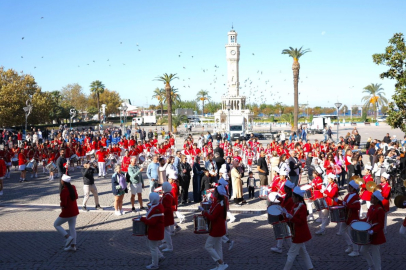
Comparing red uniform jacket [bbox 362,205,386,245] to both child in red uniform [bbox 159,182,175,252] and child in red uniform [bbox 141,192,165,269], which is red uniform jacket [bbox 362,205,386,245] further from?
child in red uniform [bbox 159,182,175,252]

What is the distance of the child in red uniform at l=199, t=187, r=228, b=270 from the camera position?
7.37 meters

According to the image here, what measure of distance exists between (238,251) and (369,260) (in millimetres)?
2915

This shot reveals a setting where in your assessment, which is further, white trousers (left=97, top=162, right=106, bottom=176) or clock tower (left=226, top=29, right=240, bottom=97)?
clock tower (left=226, top=29, right=240, bottom=97)

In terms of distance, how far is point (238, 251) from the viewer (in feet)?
29.2

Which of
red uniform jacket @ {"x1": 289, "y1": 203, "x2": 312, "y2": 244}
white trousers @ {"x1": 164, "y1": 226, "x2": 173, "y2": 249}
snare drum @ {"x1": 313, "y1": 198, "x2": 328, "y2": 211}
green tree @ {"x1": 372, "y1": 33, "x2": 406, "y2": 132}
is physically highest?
green tree @ {"x1": 372, "y1": 33, "x2": 406, "y2": 132}

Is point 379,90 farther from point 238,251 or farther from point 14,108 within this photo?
point 238,251

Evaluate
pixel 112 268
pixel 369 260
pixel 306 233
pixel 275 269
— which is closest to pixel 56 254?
pixel 112 268

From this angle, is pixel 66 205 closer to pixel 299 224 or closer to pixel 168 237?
pixel 168 237

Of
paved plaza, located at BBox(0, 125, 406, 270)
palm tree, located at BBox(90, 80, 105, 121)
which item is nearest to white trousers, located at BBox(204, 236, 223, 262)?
paved plaza, located at BBox(0, 125, 406, 270)

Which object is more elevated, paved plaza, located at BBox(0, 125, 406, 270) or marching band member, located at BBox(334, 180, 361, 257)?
marching band member, located at BBox(334, 180, 361, 257)

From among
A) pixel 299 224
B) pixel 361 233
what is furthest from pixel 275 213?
pixel 361 233

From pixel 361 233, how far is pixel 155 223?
392 centimetres

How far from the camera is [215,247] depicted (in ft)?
24.9

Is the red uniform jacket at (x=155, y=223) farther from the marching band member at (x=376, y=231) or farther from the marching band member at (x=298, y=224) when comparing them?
the marching band member at (x=376, y=231)
